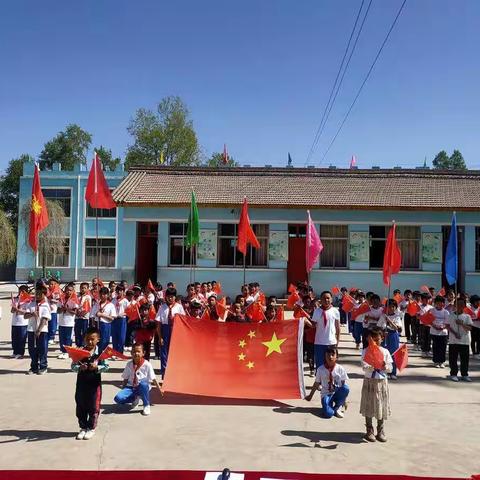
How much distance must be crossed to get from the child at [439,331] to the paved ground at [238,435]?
6.52 feet

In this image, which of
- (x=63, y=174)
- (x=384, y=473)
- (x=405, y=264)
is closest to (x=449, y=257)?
(x=384, y=473)

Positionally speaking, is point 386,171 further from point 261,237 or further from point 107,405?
point 107,405

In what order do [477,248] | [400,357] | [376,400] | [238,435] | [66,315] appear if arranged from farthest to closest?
[477,248] → [66,315] → [400,357] → [238,435] → [376,400]

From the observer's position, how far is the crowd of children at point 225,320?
655 cm

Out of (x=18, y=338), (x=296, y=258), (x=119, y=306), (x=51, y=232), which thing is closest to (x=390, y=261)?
(x=119, y=306)

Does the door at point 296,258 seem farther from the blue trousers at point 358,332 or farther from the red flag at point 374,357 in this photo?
the red flag at point 374,357

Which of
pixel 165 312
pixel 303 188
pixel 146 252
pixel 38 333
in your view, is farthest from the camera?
pixel 303 188

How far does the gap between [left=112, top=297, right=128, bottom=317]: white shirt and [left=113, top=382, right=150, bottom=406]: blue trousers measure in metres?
3.81

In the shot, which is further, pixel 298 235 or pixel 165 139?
pixel 165 139

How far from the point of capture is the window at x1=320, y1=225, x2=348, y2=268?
2194 centimetres

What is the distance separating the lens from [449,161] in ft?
297

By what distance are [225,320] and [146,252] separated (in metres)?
12.8

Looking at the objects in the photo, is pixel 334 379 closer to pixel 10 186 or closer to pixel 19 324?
pixel 19 324

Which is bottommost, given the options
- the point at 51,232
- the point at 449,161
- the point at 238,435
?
the point at 238,435
